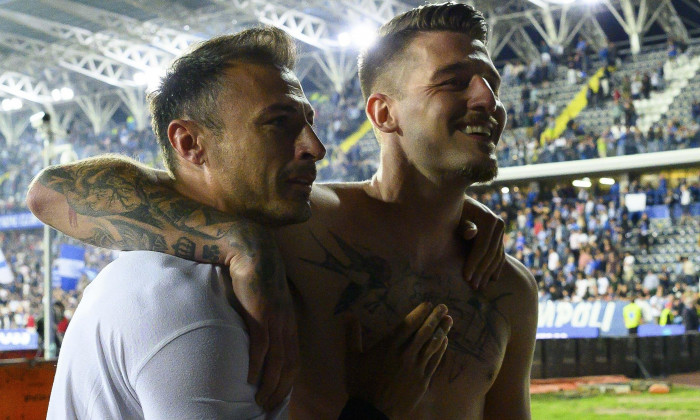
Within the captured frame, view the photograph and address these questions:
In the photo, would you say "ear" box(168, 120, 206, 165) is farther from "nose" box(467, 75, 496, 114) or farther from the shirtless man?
"nose" box(467, 75, 496, 114)

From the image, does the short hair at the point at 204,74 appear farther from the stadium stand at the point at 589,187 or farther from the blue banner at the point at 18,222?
the blue banner at the point at 18,222

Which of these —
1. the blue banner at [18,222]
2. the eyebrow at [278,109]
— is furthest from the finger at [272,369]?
the blue banner at [18,222]

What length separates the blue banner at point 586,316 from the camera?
1396 cm

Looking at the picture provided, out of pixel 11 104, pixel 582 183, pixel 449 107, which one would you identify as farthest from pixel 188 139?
pixel 11 104

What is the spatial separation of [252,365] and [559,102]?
20.4m

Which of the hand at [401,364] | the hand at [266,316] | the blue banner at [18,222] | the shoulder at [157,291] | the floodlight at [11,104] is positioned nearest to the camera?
the shoulder at [157,291]

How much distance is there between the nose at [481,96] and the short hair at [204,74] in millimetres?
570

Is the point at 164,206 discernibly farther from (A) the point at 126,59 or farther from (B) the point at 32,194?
(A) the point at 126,59

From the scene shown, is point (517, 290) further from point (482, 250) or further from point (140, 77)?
point (140, 77)

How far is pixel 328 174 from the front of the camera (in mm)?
21922

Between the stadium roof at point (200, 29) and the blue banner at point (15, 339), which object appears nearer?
the blue banner at point (15, 339)

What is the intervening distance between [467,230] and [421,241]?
0.14 m

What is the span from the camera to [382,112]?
2232 mm

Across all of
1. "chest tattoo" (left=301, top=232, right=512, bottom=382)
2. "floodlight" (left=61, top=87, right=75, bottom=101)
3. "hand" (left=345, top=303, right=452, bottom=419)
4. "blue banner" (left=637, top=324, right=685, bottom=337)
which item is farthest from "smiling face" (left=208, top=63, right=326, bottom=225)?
"floodlight" (left=61, top=87, right=75, bottom=101)
